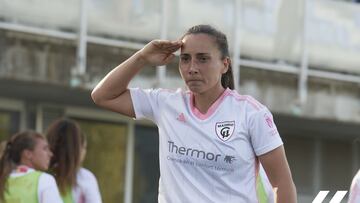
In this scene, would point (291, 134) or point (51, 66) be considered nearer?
point (51, 66)

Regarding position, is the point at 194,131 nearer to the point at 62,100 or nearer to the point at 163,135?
the point at 163,135

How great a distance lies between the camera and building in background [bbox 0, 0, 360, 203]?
12523 mm

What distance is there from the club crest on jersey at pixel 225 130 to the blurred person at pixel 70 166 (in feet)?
10.8

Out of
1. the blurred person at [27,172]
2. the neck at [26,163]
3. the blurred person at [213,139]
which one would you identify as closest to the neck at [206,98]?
the blurred person at [213,139]

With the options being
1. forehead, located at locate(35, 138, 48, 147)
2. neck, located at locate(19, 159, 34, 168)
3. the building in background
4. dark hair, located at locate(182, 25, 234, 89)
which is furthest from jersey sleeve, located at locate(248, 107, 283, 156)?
the building in background

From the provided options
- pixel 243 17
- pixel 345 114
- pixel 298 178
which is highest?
pixel 243 17

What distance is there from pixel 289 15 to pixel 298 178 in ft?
9.32

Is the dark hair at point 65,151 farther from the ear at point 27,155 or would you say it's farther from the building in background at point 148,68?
the building in background at point 148,68

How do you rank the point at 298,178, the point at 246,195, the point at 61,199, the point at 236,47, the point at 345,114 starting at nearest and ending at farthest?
the point at 246,195 → the point at 61,199 → the point at 236,47 → the point at 345,114 → the point at 298,178

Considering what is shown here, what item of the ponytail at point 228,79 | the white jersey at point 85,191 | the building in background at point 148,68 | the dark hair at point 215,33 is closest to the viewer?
the dark hair at point 215,33

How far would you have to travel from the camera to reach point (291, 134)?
16.2 metres

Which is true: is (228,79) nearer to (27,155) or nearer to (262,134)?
(262,134)

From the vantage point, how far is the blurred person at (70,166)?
25.9ft

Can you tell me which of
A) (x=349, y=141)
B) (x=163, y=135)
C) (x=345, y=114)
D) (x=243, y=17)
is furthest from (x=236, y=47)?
(x=163, y=135)
